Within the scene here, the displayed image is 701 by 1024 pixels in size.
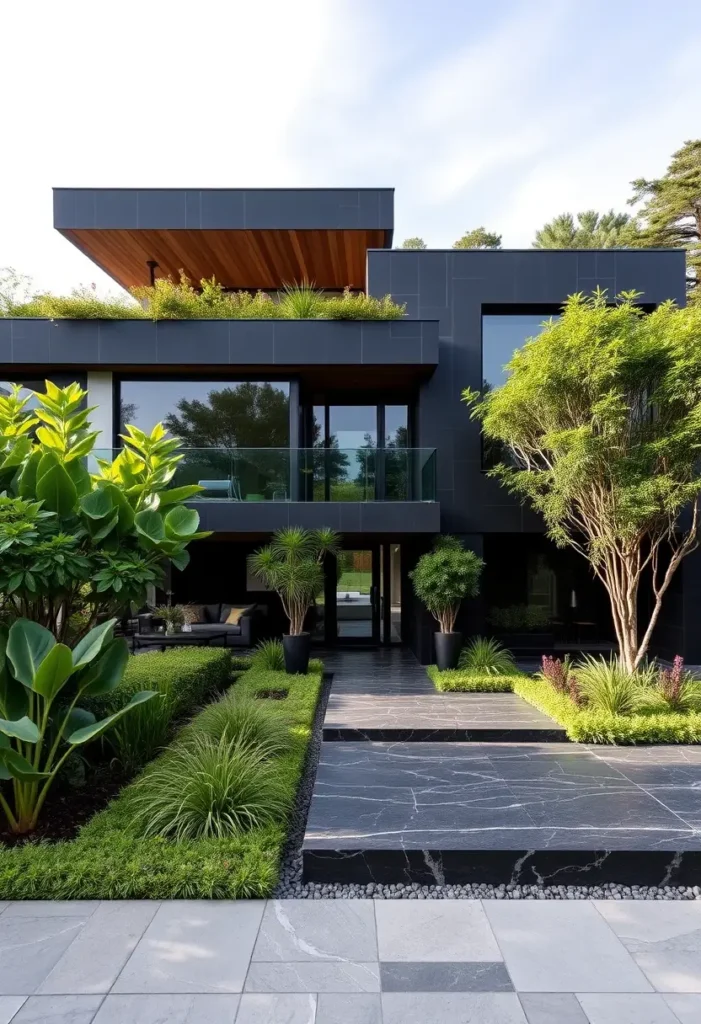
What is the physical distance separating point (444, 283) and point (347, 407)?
3.51 m

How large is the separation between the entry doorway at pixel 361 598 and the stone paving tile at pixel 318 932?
10.5 m

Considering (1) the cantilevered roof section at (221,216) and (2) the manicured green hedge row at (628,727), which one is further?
(1) the cantilevered roof section at (221,216)

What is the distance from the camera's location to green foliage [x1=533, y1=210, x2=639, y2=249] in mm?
26405

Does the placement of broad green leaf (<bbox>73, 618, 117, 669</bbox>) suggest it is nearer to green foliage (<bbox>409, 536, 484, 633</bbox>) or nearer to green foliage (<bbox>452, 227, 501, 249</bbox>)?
green foliage (<bbox>409, 536, 484, 633</bbox>)

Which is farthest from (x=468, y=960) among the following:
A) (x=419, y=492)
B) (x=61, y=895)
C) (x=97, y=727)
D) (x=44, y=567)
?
(x=419, y=492)

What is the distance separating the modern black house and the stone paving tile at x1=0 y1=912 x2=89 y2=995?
25.5 feet

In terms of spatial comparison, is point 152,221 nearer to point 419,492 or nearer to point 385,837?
point 419,492

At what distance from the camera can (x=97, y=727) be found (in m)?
4.35

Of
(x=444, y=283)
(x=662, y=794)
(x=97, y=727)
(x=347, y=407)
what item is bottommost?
(x=662, y=794)

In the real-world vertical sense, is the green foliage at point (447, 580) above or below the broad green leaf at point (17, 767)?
above

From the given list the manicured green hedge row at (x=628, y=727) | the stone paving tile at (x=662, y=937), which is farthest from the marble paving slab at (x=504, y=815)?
the stone paving tile at (x=662, y=937)

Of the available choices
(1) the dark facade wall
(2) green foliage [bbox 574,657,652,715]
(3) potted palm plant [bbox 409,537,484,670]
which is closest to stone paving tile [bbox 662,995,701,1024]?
(2) green foliage [bbox 574,657,652,715]

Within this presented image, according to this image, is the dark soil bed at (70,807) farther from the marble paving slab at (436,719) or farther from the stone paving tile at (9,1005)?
the marble paving slab at (436,719)

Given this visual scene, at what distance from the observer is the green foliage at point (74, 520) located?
463cm
